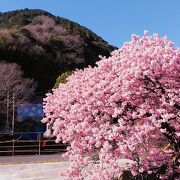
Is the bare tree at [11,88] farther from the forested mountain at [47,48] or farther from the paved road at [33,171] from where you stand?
the paved road at [33,171]

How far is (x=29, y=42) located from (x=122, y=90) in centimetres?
6200

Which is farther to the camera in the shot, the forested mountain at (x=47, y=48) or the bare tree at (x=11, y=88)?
the forested mountain at (x=47, y=48)

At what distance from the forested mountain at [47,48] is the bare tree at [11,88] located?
389 inches

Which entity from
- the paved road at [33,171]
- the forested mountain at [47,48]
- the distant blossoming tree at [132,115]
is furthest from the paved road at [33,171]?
the forested mountain at [47,48]

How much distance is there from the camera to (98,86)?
8594mm

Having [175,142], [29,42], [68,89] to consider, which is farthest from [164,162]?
[29,42]

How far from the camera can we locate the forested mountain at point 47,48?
6444cm

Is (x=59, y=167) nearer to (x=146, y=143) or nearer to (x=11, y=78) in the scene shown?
(x=146, y=143)

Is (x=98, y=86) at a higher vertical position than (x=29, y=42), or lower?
lower

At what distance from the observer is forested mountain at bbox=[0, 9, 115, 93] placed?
64.4 m

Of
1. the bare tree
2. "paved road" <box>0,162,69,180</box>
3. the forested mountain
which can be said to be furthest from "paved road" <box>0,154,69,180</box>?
the forested mountain

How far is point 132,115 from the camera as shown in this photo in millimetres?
8055

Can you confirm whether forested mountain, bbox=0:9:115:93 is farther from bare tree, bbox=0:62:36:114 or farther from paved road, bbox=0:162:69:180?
paved road, bbox=0:162:69:180

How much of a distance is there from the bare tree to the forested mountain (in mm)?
9889
